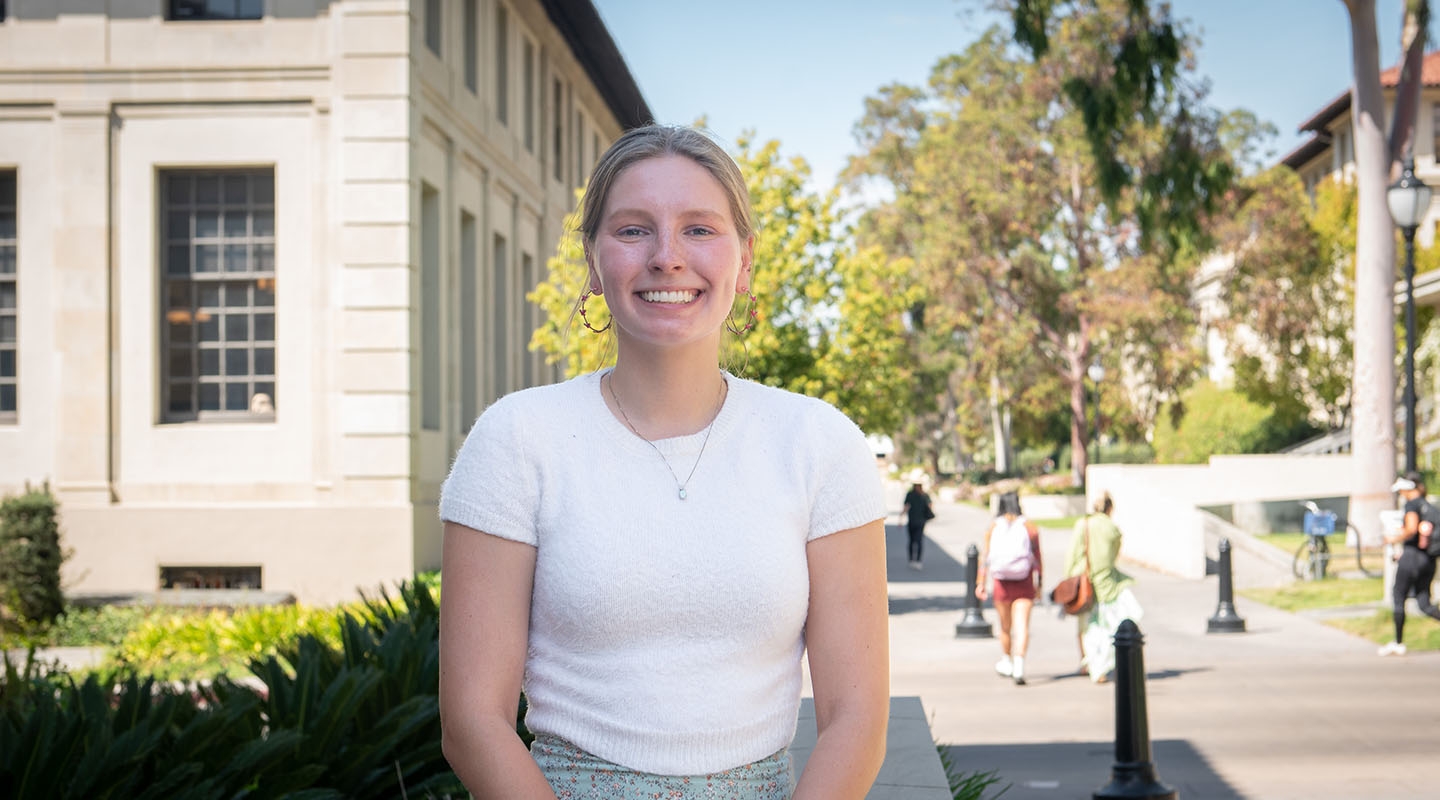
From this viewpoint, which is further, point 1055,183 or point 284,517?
point 1055,183

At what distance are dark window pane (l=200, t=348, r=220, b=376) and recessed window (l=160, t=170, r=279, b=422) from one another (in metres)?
0.01

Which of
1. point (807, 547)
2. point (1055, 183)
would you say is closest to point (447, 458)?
point (807, 547)

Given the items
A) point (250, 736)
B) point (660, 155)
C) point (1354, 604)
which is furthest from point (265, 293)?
point (660, 155)

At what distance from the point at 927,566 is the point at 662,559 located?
1168 inches

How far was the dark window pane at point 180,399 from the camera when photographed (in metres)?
18.5

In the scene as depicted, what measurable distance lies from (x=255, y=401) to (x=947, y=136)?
34311 mm

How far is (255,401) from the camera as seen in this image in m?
18.5

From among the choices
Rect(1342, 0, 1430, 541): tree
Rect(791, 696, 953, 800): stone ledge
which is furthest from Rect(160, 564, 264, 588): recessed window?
Rect(1342, 0, 1430, 541): tree

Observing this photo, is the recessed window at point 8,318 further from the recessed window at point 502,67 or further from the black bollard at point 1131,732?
the black bollard at point 1131,732

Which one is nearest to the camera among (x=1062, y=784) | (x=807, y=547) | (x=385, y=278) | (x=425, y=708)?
(x=807, y=547)

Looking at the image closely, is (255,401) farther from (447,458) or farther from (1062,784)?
(1062,784)

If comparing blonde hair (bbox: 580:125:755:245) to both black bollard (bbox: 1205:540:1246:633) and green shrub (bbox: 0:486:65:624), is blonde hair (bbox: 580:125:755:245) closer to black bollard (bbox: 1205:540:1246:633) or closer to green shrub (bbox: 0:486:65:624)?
green shrub (bbox: 0:486:65:624)

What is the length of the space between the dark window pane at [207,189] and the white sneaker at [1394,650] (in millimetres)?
13866

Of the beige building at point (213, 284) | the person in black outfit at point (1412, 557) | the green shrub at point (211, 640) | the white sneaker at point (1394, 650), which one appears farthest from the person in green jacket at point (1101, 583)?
the beige building at point (213, 284)
